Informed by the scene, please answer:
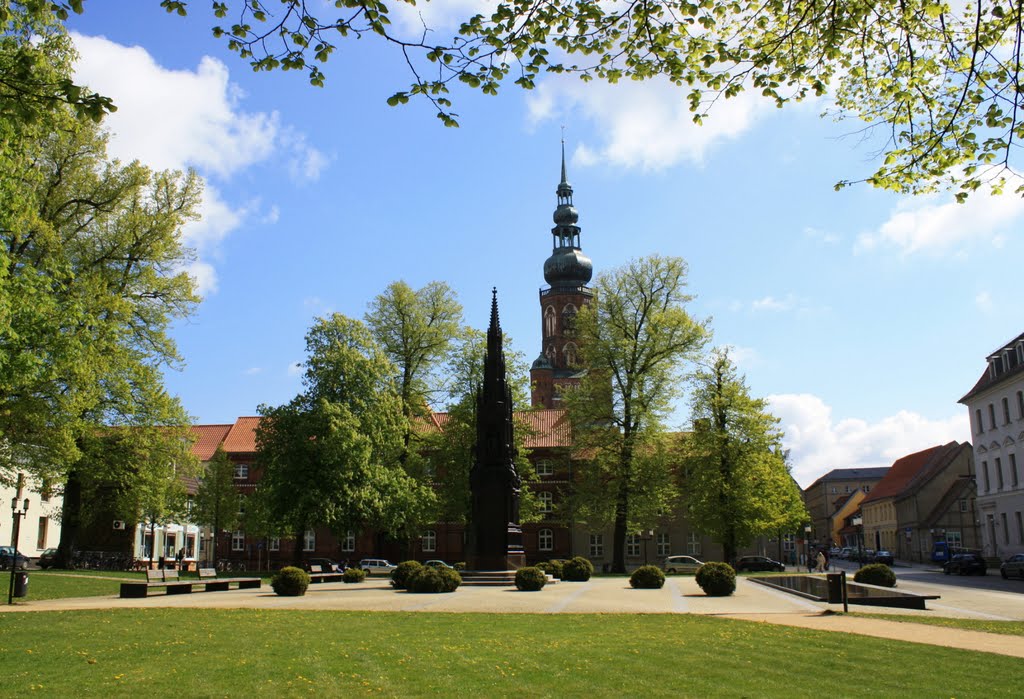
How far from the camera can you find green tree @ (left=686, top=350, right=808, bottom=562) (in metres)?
46.1

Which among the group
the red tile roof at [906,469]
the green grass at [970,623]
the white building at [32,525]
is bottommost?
the green grass at [970,623]

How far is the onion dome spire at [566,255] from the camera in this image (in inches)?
4035

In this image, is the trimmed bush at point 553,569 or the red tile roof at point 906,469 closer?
the trimmed bush at point 553,569

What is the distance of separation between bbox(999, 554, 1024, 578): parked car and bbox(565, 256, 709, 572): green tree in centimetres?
1623

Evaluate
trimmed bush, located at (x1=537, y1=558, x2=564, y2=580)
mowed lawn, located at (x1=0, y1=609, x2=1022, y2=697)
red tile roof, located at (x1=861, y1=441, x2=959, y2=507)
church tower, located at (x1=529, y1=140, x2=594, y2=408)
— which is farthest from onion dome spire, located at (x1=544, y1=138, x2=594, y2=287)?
mowed lawn, located at (x1=0, y1=609, x2=1022, y2=697)

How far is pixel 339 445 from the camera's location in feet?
122

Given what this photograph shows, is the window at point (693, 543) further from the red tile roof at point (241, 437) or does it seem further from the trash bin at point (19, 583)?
the trash bin at point (19, 583)

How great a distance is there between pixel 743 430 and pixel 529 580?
991 inches

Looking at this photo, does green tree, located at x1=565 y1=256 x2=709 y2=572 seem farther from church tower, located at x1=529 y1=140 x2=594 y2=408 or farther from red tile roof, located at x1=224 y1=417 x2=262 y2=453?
church tower, located at x1=529 y1=140 x2=594 y2=408

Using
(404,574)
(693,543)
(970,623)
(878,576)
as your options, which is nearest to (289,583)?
(404,574)

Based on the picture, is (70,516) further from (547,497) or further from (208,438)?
(208,438)

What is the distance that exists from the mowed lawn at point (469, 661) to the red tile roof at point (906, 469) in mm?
75291

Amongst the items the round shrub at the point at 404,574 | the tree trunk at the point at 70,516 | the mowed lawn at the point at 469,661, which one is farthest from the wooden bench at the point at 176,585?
the mowed lawn at the point at 469,661

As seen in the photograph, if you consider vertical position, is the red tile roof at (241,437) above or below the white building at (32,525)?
above
